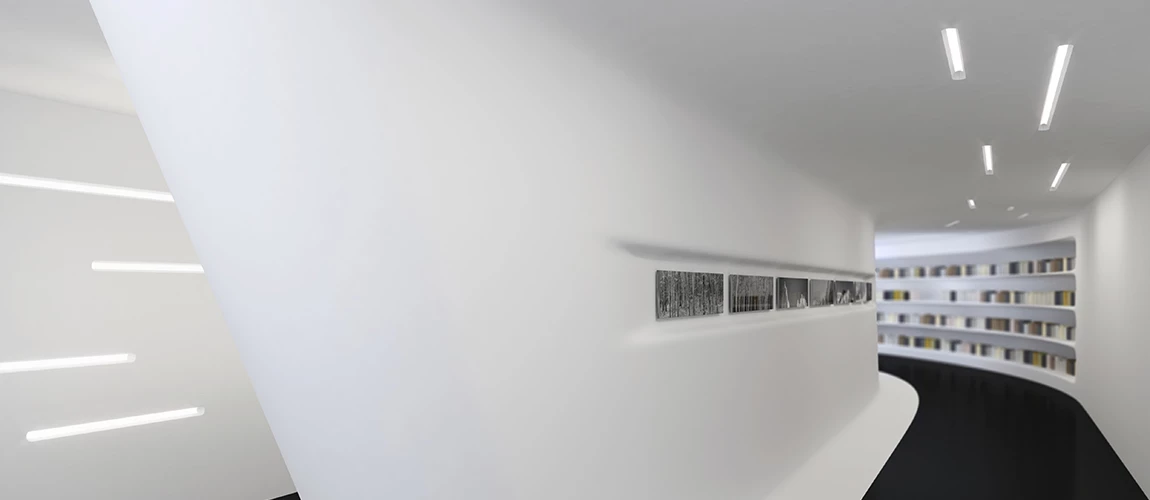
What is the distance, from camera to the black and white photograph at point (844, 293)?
7.34 meters

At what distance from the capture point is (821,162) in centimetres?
550

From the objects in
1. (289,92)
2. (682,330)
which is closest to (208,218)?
(289,92)

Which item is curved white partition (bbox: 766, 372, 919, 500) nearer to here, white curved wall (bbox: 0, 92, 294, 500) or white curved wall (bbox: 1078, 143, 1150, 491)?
white curved wall (bbox: 1078, 143, 1150, 491)

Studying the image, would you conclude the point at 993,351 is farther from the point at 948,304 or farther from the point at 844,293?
the point at 844,293

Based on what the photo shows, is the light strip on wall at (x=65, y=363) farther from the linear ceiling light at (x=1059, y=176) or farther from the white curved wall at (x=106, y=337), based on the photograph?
the linear ceiling light at (x=1059, y=176)

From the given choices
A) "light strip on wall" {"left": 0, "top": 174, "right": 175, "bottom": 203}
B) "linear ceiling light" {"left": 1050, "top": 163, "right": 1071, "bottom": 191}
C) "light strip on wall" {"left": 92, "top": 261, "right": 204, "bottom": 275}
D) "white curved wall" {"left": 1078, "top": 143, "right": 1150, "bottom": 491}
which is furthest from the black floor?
"light strip on wall" {"left": 0, "top": 174, "right": 175, "bottom": 203}

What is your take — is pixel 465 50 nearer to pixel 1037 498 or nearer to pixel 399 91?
pixel 399 91

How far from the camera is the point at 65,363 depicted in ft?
13.0

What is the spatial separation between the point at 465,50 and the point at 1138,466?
5.79 m

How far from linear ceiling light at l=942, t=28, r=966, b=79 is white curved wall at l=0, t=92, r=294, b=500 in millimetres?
4443

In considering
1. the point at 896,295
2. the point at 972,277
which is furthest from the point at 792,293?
the point at 896,295

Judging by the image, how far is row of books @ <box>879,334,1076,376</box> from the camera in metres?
10.4

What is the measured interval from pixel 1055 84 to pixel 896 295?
12.0 m

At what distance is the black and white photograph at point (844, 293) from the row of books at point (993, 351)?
4.28 metres
